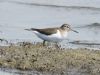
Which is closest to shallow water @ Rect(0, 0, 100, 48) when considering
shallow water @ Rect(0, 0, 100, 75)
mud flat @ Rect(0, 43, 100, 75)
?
shallow water @ Rect(0, 0, 100, 75)

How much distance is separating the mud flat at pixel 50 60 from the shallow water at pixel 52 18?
5.96 feet

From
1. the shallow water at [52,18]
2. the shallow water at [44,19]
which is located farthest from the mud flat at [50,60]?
the shallow water at [44,19]

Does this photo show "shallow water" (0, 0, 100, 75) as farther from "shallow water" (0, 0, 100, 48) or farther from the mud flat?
the mud flat

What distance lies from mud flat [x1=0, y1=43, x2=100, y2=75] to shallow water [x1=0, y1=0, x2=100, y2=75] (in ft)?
5.96

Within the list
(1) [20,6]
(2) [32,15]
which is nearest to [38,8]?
(1) [20,6]

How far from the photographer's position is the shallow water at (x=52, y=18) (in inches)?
682

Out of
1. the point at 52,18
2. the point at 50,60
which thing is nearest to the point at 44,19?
the point at 52,18

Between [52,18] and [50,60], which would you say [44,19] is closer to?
[52,18]

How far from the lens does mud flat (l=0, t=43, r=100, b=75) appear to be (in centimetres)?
1243

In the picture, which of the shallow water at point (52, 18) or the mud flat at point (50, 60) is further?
the shallow water at point (52, 18)

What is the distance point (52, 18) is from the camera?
74.1ft

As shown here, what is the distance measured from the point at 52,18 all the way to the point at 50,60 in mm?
9783

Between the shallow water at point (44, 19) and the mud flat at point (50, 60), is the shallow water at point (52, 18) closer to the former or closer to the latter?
the shallow water at point (44, 19)

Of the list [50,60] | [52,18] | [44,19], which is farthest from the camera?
[52,18]
